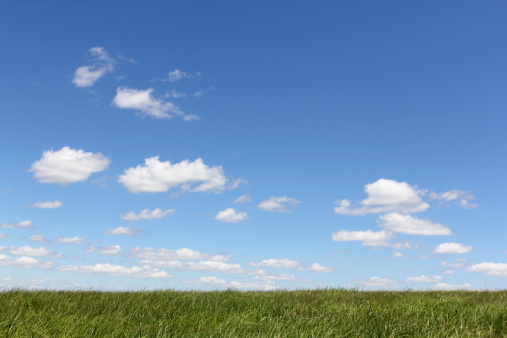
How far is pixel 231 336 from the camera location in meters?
6.39

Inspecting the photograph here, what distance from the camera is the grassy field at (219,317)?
6785 millimetres

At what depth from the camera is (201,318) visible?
26.3 ft

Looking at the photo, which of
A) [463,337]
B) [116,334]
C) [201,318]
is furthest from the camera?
[201,318]

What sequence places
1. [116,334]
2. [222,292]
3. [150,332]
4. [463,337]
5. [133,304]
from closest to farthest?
[116,334] < [150,332] < [463,337] < [133,304] < [222,292]

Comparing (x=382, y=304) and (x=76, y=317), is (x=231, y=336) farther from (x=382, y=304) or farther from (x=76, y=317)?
(x=382, y=304)

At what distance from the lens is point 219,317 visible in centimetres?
817

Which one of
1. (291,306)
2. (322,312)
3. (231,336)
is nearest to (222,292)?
(291,306)

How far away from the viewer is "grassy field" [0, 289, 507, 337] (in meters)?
6.79

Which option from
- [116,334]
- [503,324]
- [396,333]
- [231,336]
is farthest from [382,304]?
[116,334]

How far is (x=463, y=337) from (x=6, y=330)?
7.06 meters

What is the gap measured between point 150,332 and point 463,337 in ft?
16.4

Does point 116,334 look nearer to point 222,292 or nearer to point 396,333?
point 396,333

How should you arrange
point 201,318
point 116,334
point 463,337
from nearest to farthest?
point 116,334 < point 463,337 < point 201,318

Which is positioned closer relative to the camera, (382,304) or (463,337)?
(463,337)
